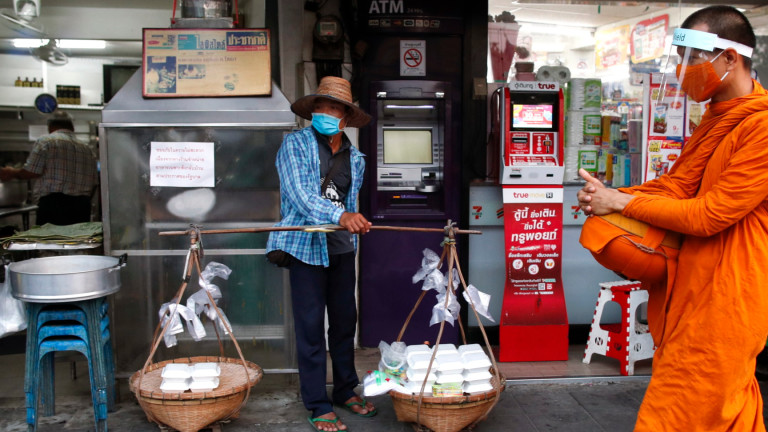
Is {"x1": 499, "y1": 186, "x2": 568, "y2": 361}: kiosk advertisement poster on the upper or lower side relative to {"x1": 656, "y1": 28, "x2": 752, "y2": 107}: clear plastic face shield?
lower

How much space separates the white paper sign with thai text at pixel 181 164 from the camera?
156 inches

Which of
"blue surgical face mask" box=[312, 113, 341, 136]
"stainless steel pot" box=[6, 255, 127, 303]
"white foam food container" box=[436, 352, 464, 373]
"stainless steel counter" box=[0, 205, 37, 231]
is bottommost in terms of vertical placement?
"white foam food container" box=[436, 352, 464, 373]

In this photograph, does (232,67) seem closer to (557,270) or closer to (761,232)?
(557,270)

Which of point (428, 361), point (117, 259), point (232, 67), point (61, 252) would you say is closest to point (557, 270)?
point (428, 361)

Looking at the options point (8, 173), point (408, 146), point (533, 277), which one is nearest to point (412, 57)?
point (408, 146)

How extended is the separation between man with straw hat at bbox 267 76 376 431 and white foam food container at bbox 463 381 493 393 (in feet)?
2.14

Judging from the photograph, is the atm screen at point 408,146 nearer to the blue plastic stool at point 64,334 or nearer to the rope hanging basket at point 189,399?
the rope hanging basket at point 189,399

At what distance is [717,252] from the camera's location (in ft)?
7.82

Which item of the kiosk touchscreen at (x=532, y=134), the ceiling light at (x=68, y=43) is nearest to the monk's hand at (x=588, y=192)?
the kiosk touchscreen at (x=532, y=134)

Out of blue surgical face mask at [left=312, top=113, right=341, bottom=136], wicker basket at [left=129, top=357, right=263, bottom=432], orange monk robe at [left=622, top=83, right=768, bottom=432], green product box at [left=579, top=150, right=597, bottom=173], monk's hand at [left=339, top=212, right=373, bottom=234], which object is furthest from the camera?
green product box at [left=579, top=150, right=597, bottom=173]

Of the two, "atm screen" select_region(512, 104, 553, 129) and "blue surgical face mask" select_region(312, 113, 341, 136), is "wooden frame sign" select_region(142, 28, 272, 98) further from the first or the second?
"atm screen" select_region(512, 104, 553, 129)

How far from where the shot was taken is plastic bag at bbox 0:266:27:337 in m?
3.68

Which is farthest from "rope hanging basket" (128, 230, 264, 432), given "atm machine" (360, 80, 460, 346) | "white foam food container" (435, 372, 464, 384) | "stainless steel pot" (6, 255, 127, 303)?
"atm machine" (360, 80, 460, 346)

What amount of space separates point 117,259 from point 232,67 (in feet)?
4.36
